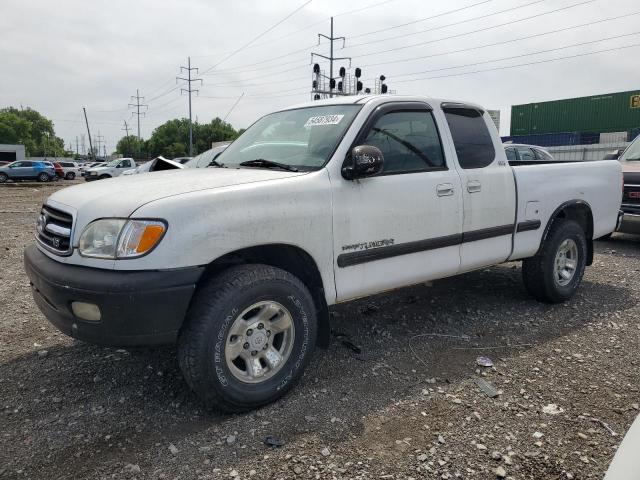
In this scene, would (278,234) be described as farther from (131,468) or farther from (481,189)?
(481,189)

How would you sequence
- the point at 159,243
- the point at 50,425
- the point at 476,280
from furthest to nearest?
1. the point at 476,280
2. the point at 50,425
3. the point at 159,243

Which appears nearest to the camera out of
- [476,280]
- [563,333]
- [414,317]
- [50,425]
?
[50,425]

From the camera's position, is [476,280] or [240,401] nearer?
[240,401]

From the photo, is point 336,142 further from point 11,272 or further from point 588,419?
point 11,272

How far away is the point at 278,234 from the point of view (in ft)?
9.75

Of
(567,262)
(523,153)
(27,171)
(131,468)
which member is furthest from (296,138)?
(27,171)

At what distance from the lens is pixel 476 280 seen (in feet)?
19.9

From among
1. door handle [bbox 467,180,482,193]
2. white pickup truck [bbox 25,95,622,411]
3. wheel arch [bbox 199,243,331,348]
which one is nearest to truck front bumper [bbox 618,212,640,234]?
white pickup truck [bbox 25,95,622,411]

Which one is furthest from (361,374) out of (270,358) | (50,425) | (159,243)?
(50,425)

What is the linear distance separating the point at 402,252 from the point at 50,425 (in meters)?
2.44

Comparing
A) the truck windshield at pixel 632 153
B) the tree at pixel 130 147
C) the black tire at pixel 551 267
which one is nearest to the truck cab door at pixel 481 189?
the black tire at pixel 551 267

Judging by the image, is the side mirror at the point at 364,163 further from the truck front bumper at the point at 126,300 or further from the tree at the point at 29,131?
the tree at the point at 29,131

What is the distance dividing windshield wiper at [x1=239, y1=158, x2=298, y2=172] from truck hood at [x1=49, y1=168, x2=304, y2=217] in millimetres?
101

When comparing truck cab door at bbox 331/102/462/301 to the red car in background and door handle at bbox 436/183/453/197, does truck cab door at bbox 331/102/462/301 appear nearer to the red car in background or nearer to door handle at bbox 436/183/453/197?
door handle at bbox 436/183/453/197
